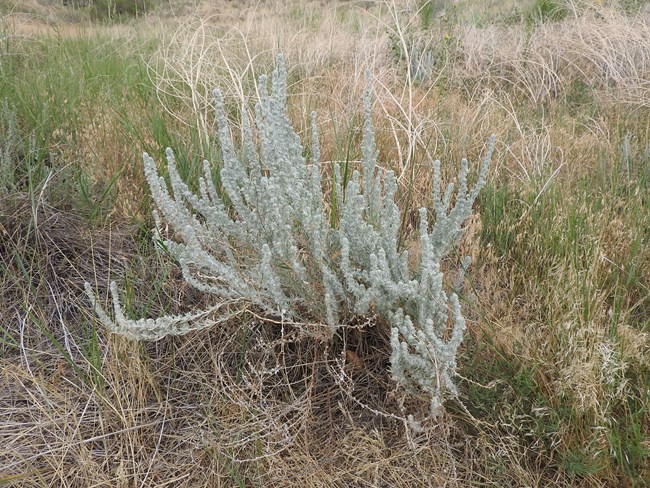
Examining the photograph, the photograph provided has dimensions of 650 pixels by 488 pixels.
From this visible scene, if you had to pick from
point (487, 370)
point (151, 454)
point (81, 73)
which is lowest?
point (151, 454)

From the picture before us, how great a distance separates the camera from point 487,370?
149cm

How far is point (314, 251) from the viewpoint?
4.94 feet

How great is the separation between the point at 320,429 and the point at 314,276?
0.42m

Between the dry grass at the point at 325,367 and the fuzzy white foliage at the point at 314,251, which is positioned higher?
the fuzzy white foliage at the point at 314,251

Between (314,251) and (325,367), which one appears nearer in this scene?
(314,251)

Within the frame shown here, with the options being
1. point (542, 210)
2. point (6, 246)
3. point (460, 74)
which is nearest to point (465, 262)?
point (542, 210)

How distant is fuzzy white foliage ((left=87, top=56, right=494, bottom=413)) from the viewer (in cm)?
139

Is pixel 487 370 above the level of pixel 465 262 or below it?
below

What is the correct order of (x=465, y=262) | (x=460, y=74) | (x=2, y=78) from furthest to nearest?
(x=460, y=74) → (x=2, y=78) → (x=465, y=262)

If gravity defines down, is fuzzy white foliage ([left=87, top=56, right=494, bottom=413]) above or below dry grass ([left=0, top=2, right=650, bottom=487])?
above

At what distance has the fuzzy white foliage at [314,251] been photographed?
1.39 metres

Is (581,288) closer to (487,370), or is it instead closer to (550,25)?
(487,370)

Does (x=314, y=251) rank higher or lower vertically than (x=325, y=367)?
higher

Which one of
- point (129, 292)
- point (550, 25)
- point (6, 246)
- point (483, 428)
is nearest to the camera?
point (483, 428)
